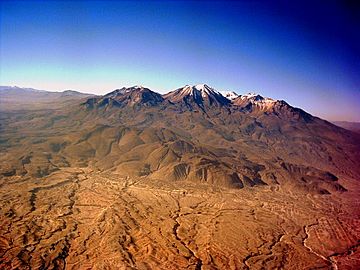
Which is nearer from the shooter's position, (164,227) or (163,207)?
(164,227)

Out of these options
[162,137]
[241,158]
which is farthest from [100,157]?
[241,158]

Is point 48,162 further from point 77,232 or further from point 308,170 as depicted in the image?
point 308,170

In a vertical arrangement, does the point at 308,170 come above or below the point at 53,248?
above

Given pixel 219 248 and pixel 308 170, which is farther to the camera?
pixel 308 170

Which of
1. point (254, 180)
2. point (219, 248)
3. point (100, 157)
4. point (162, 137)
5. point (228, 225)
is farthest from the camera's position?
point (162, 137)

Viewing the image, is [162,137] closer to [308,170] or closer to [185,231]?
[308,170]

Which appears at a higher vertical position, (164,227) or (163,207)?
(163,207)

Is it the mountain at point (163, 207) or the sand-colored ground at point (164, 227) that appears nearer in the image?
the sand-colored ground at point (164, 227)

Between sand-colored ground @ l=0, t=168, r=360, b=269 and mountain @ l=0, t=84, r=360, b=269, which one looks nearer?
sand-colored ground @ l=0, t=168, r=360, b=269

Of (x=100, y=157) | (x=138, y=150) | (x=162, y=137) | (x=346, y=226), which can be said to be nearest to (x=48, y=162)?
(x=100, y=157)

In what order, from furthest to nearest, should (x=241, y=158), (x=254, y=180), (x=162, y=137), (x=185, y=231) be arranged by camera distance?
(x=162, y=137) < (x=241, y=158) < (x=254, y=180) < (x=185, y=231)
